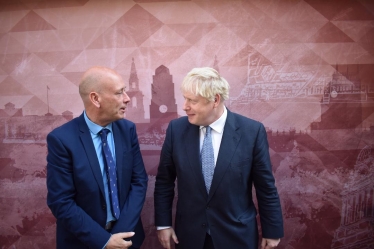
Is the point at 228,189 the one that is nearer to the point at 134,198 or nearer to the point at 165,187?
the point at 165,187

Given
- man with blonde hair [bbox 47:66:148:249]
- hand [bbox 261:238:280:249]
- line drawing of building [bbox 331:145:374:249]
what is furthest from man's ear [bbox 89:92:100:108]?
line drawing of building [bbox 331:145:374:249]

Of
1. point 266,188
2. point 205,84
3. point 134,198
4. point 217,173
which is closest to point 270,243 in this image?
point 266,188

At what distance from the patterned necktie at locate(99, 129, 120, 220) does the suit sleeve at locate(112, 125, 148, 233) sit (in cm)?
7

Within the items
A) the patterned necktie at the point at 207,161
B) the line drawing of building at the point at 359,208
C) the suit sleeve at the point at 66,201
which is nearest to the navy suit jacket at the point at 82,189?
the suit sleeve at the point at 66,201

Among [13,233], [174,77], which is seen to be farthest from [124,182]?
[13,233]

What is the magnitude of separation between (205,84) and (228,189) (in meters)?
0.75

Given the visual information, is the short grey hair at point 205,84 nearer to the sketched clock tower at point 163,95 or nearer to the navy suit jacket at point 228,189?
the navy suit jacket at point 228,189

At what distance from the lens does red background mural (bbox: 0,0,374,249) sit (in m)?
2.78

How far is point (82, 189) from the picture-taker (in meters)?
1.98

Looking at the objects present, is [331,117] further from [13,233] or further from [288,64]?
[13,233]

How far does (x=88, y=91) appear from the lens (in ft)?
6.59

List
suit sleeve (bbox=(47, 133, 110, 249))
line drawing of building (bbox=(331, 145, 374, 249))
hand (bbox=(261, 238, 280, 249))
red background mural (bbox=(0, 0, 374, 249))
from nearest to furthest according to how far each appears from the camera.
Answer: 1. suit sleeve (bbox=(47, 133, 110, 249))
2. hand (bbox=(261, 238, 280, 249))
3. red background mural (bbox=(0, 0, 374, 249))
4. line drawing of building (bbox=(331, 145, 374, 249))

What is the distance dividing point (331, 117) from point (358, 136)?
0.34 metres

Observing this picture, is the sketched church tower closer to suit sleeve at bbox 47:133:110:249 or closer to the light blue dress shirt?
the light blue dress shirt
